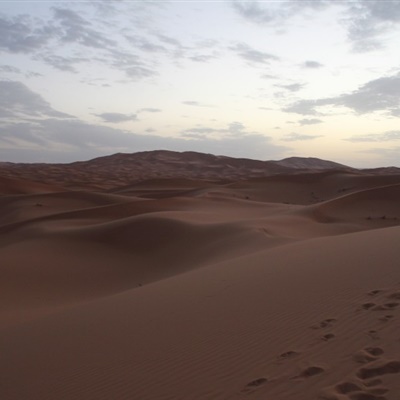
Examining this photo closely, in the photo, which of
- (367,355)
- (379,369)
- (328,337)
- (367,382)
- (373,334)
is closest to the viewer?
(367,382)

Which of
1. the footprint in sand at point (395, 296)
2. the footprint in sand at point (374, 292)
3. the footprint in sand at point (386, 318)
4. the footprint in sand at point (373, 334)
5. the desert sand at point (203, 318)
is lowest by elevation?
the desert sand at point (203, 318)

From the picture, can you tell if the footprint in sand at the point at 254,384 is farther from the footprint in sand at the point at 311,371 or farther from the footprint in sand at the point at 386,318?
the footprint in sand at the point at 386,318

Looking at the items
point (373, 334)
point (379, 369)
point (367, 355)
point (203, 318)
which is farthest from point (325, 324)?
point (203, 318)

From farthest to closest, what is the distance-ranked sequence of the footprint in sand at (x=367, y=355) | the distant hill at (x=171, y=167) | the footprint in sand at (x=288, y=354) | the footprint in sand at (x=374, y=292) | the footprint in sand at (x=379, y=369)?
the distant hill at (x=171, y=167)
the footprint in sand at (x=374, y=292)
the footprint in sand at (x=288, y=354)
the footprint in sand at (x=367, y=355)
the footprint in sand at (x=379, y=369)

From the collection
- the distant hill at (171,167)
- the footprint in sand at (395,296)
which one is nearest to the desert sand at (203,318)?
the footprint in sand at (395,296)

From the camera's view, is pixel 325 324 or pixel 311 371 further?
pixel 325 324

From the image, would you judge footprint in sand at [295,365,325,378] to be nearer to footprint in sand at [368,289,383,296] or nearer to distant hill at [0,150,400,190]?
footprint in sand at [368,289,383,296]

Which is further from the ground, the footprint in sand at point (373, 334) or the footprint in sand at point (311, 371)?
the footprint in sand at point (373, 334)

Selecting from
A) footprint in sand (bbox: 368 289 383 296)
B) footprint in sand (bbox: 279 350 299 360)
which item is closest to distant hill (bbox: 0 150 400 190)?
footprint in sand (bbox: 368 289 383 296)

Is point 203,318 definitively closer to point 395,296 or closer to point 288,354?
point 288,354

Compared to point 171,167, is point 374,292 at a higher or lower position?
lower

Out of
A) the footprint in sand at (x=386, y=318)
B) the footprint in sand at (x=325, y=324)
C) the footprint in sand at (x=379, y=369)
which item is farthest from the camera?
the footprint in sand at (x=325, y=324)

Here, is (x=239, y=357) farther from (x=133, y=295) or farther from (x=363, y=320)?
(x=133, y=295)

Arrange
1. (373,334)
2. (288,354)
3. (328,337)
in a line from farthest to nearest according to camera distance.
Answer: (328,337), (373,334), (288,354)
